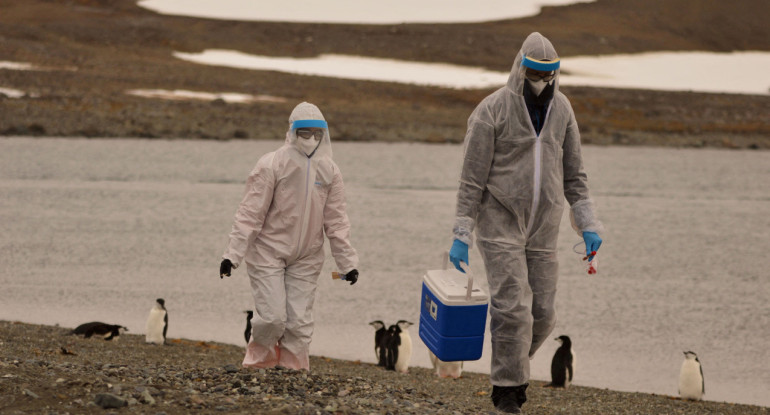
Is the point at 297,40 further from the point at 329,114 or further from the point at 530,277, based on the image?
the point at 530,277

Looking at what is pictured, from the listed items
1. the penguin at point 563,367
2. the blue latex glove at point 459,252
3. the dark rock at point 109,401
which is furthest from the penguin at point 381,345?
the dark rock at point 109,401

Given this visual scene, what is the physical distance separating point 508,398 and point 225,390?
4.78ft

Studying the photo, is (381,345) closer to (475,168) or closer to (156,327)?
(156,327)

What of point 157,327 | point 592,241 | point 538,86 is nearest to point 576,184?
point 592,241

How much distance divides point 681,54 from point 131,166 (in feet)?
105

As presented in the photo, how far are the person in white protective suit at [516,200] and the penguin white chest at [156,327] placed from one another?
11.3 feet

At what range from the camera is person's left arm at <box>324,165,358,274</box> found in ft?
17.2

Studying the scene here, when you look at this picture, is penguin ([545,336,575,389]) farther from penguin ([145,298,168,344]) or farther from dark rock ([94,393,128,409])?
dark rock ([94,393,128,409])

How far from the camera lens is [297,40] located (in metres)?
41.8

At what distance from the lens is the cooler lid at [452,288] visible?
4.53 metres

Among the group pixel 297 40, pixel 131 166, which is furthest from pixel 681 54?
pixel 131 166

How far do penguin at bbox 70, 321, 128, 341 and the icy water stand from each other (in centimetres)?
60

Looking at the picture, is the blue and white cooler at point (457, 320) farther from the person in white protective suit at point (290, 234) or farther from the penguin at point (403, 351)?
the penguin at point (403, 351)

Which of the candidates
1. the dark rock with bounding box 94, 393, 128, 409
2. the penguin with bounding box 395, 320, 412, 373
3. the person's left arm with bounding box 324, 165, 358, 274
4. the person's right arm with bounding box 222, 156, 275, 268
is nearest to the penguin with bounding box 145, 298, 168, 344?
the penguin with bounding box 395, 320, 412, 373
